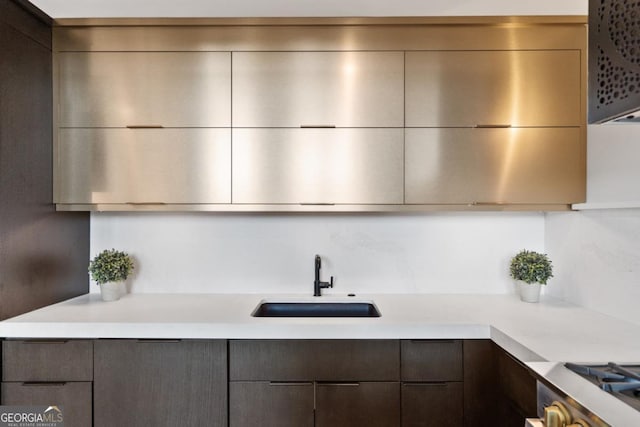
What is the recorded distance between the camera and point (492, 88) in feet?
6.30

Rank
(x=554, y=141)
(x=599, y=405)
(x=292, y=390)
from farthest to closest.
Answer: (x=554, y=141) < (x=292, y=390) < (x=599, y=405)

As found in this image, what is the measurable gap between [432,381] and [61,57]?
2.42 meters

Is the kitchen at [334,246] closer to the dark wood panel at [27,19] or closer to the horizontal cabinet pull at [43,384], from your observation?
the dark wood panel at [27,19]

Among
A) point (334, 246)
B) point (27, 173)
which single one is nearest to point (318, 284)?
point (334, 246)

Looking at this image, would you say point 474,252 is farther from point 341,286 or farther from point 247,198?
point 247,198

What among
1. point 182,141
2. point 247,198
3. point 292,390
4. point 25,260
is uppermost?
point 182,141

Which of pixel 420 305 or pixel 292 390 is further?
pixel 420 305

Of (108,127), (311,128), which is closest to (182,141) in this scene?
(108,127)

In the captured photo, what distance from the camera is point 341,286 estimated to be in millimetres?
2260

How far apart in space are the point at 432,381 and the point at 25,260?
76.9 inches

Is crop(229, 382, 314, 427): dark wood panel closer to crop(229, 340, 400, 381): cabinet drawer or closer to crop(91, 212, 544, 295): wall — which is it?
crop(229, 340, 400, 381): cabinet drawer

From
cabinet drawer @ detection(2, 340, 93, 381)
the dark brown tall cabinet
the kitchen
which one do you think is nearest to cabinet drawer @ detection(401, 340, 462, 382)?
the kitchen

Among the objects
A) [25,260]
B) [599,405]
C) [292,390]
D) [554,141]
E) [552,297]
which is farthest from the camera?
[552,297]

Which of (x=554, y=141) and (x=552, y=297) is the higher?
(x=554, y=141)
